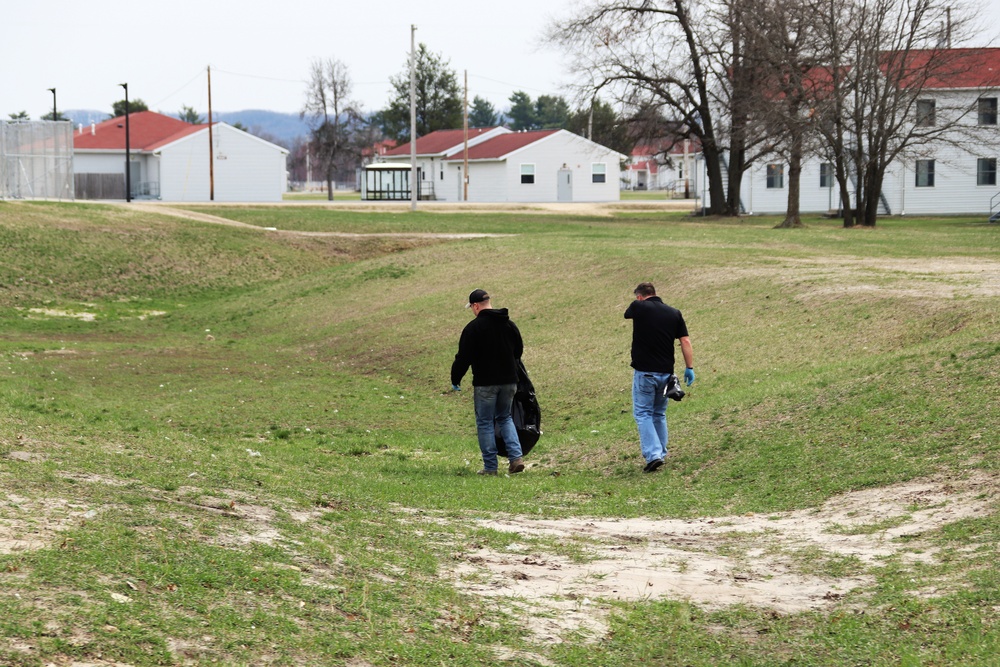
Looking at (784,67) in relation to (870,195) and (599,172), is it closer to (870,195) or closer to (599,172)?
(870,195)

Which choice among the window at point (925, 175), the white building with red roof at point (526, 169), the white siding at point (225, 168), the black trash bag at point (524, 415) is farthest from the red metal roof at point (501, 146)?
the black trash bag at point (524, 415)

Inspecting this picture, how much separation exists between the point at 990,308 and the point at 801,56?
3131 centimetres

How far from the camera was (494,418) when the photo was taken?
→ 12.0 m

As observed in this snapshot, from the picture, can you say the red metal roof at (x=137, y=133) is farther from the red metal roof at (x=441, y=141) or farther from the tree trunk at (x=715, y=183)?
the tree trunk at (x=715, y=183)

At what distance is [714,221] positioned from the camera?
49094mm

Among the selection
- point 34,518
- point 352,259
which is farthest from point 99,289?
point 34,518

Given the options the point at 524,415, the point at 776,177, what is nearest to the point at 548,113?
the point at 776,177

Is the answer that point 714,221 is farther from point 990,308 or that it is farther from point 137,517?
point 137,517

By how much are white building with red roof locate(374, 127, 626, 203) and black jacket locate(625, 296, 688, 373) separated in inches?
2560

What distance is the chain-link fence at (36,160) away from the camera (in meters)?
44.2

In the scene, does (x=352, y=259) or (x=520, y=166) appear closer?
(x=352, y=259)

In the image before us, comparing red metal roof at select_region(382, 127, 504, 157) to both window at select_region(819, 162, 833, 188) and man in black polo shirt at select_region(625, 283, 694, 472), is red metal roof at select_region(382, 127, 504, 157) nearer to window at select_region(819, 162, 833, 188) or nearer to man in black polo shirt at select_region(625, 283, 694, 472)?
window at select_region(819, 162, 833, 188)

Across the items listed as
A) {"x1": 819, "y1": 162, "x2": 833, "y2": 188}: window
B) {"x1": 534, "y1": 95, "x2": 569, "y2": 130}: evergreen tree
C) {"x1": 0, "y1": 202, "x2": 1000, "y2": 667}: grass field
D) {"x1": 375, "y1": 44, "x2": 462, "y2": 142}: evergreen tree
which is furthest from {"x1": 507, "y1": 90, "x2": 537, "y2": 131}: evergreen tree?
{"x1": 0, "y1": 202, "x2": 1000, "y2": 667}: grass field

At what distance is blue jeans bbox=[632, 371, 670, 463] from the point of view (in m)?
11.8
